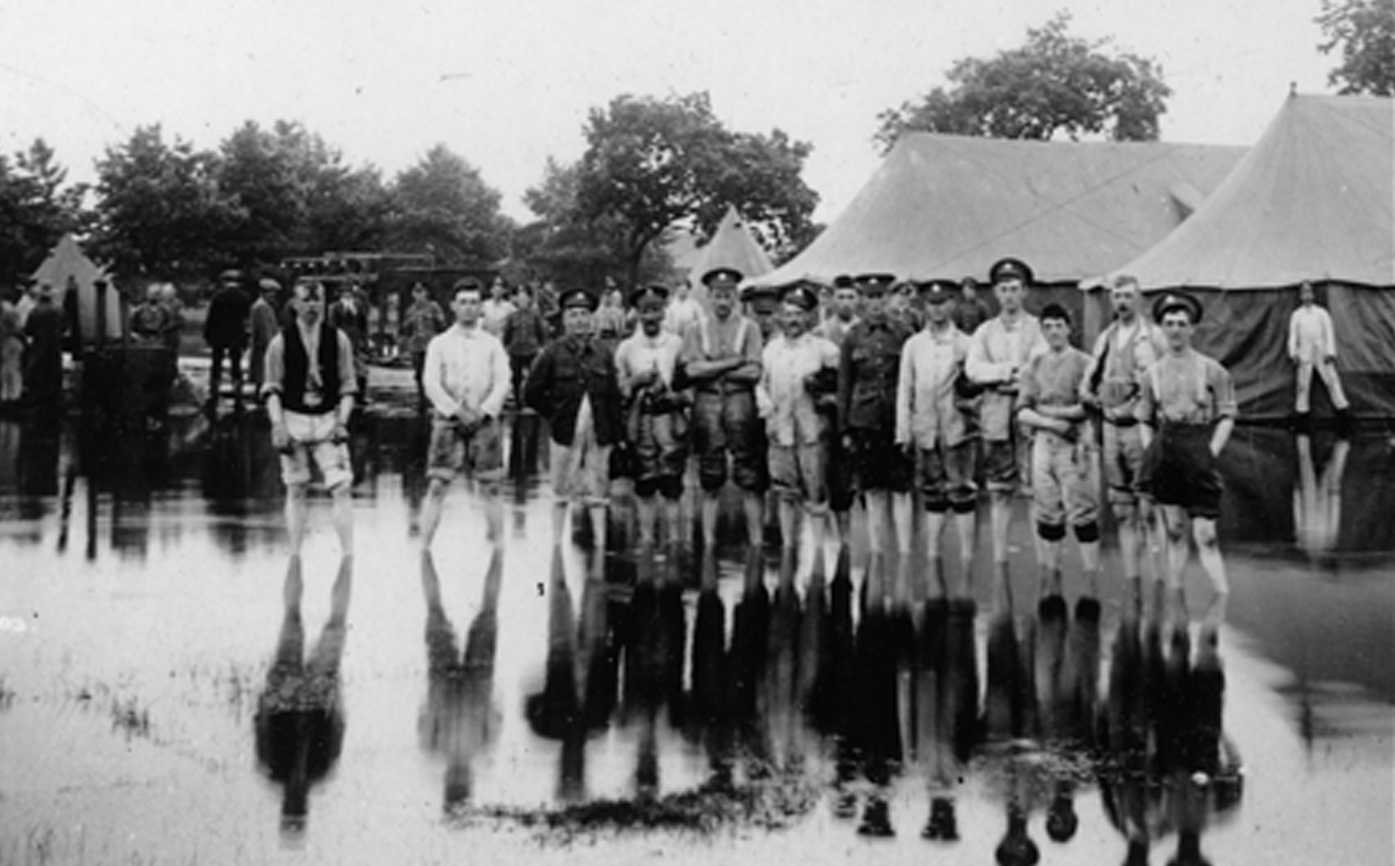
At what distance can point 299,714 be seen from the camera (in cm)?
676

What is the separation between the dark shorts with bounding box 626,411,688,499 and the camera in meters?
11.1

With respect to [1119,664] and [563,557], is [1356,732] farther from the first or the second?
[563,557]

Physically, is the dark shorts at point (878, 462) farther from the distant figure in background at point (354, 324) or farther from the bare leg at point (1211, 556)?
the distant figure in background at point (354, 324)

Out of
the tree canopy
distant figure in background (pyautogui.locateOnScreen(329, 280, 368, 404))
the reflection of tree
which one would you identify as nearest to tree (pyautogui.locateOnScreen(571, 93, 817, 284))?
the tree canopy

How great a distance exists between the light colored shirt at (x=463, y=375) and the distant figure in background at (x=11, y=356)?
12.0 m

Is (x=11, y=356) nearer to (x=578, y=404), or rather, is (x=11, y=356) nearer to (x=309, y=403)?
(x=309, y=403)

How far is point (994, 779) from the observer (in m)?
6.00

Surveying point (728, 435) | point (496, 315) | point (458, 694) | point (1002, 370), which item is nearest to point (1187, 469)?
point (1002, 370)

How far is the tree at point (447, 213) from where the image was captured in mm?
79812

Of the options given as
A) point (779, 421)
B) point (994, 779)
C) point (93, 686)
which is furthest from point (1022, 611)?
point (93, 686)

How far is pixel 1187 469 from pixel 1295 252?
16284 mm

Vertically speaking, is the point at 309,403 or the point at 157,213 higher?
the point at 157,213

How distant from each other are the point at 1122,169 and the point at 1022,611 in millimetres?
29686

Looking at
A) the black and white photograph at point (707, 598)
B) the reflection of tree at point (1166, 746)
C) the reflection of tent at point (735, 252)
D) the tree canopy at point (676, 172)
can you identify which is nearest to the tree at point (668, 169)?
the tree canopy at point (676, 172)
